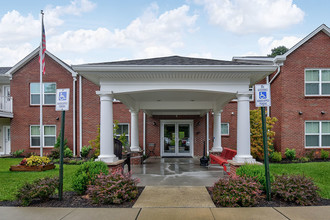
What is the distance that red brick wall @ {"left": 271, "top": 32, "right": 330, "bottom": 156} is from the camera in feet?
46.6

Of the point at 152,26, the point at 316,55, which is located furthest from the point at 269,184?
the point at 152,26

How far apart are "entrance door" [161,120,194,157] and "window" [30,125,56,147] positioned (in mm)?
7461

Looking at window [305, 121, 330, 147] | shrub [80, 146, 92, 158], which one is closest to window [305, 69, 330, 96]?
window [305, 121, 330, 147]

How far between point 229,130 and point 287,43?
1031 inches

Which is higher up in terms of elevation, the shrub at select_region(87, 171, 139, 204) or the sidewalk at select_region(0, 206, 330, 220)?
the shrub at select_region(87, 171, 139, 204)

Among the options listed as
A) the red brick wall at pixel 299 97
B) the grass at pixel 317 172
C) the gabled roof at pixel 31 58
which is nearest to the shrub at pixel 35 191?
the grass at pixel 317 172

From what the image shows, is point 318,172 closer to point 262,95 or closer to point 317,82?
point 262,95

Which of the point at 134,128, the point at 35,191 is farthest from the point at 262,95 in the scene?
the point at 134,128

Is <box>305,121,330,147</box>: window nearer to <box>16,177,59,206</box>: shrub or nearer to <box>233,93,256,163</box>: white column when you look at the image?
<box>233,93,256,163</box>: white column

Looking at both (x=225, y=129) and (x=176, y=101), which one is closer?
(x=176, y=101)

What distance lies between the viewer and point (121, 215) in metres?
4.92

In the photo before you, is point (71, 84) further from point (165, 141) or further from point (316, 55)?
point (316, 55)

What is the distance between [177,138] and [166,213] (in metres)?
12.5

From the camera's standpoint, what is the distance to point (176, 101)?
40.3 ft
